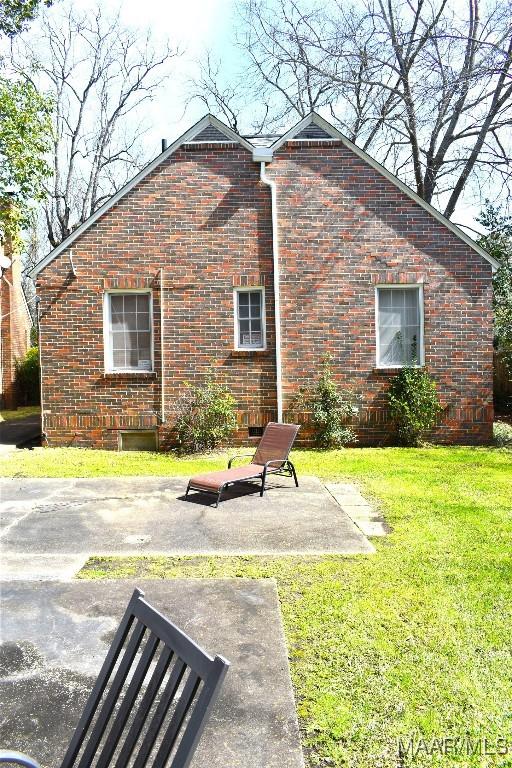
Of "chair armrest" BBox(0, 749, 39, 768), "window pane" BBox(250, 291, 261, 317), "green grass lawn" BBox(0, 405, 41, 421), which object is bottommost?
"green grass lawn" BBox(0, 405, 41, 421)

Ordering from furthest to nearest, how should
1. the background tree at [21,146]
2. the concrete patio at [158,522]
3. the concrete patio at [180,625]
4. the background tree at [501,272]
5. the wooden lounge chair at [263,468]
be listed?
1. the background tree at [501,272]
2. the background tree at [21,146]
3. the wooden lounge chair at [263,468]
4. the concrete patio at [158,522]
5. the concrete patio at [180,625]

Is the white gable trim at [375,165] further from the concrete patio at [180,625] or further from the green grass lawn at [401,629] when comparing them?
the concrete patio at [180,625]

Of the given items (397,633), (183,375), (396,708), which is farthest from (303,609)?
(183,375)

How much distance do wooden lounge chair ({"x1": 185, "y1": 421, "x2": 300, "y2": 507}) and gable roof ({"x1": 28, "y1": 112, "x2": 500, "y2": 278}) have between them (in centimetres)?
604

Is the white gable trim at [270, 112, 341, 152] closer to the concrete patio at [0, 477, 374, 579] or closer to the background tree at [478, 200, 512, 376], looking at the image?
the background tree at [478, 200, 512, 376]

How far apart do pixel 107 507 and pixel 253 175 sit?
7685 millimetres

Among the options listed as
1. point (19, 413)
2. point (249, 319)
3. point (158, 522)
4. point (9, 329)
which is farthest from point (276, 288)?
point (9, 329)

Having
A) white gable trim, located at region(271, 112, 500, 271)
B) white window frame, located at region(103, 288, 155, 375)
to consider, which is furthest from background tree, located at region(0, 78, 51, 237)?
white gable trim, located at region(271, 112, 500, 271)

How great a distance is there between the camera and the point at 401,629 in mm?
3947

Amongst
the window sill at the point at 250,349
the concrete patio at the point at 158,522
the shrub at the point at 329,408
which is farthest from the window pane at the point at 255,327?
the concrete patio at the point at 158,522

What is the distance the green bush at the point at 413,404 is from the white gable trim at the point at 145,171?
5.47 metres

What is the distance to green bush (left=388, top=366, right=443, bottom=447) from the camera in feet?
39.0

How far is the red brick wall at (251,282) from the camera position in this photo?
39.9 feet

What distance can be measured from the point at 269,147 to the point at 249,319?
11.1 feet
